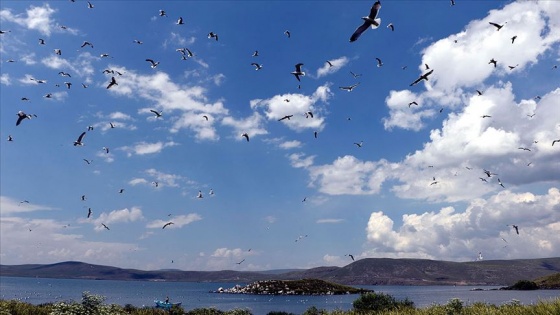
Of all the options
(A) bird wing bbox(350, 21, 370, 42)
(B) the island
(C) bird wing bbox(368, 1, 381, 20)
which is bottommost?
(B) the island

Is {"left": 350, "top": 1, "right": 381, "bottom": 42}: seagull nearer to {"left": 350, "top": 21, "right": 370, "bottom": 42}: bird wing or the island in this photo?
{"left": 350, "top": 21, "right": 370, "bottom": 42}: bird wing

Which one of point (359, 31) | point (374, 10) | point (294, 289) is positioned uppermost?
point (374, 10)

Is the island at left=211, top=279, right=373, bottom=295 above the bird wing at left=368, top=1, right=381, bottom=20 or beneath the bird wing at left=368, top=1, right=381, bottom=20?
beneath

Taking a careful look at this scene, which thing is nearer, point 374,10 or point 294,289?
point 374,10

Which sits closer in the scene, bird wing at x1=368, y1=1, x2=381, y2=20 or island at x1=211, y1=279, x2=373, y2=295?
bird wing at x1=368, y1=1, x2=381, y2=20

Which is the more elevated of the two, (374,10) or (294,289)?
(374,10)

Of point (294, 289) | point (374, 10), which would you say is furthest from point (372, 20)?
point (294, 289)

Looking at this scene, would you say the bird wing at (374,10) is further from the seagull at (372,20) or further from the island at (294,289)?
the island at (294,289)

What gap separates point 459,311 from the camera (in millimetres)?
25203

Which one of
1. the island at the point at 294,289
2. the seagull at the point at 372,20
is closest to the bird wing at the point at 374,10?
the seagull at the point at 372,20

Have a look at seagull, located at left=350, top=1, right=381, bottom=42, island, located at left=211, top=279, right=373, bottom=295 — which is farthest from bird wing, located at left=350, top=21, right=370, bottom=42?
island, located at left=211, top=279, right=373, bottom=295

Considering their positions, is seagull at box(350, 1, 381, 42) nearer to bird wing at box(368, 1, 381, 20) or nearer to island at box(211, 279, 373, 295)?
bird wing at box(368, 1, 381, 20)

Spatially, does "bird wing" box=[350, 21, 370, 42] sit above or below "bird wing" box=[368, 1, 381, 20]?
below

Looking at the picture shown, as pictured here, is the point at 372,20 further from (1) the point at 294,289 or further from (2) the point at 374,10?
(1) the point at 294,289
